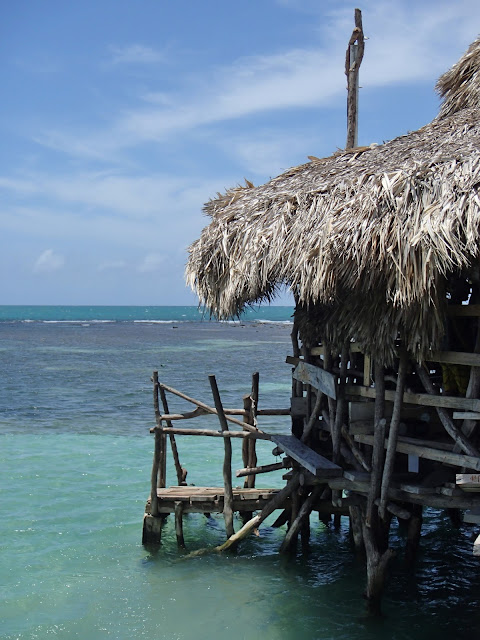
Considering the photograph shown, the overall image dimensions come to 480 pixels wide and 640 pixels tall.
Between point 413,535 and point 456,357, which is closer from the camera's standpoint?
point 456,357

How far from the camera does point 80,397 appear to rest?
19.8m

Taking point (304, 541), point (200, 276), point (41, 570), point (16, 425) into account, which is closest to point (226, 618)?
point (304, 541)

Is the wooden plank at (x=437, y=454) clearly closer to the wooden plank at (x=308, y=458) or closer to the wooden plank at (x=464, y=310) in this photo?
the wooden plank at (x=308, y=458)

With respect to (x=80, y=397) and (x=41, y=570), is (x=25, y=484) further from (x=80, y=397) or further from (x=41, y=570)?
(x=80, y=397)

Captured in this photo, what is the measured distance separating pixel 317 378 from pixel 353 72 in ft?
13.7

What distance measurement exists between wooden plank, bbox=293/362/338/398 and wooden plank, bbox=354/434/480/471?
580mm

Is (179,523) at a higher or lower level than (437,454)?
lower

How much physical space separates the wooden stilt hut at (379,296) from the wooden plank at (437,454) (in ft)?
0.04

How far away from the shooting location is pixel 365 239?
18.2 feet

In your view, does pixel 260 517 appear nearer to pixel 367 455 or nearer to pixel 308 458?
pixel 308 458

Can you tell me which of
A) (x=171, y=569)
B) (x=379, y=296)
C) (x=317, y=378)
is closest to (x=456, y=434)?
(x=379, y=296)

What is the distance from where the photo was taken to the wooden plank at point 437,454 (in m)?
5.49

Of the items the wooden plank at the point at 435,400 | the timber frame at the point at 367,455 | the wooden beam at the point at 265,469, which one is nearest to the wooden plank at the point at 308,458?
the timber frame at the point at 367,455

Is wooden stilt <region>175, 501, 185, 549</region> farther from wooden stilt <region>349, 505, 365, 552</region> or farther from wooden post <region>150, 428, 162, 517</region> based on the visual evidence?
wooden stilt <region>349, 505, 365, 552</region>
